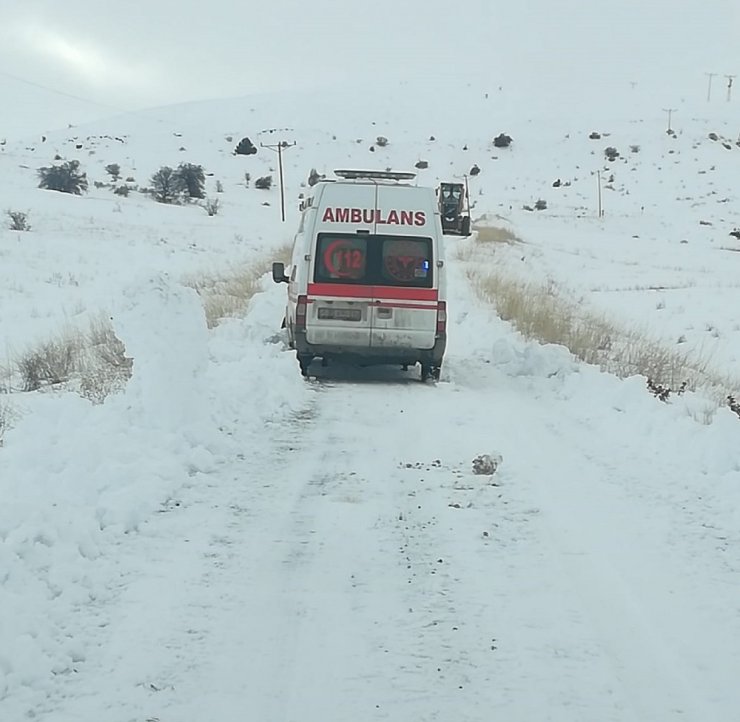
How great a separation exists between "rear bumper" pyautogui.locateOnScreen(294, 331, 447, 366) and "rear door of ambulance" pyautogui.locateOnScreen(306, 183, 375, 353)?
6 cm

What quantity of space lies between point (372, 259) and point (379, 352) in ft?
4.18

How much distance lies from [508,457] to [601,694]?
13.5 ft

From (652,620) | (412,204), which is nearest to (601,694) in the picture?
(652,620)

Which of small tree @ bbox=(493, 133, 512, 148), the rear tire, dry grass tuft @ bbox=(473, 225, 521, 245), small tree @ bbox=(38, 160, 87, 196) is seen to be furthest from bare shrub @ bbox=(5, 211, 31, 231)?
small tree @ bbox=(493, 133, 512, 148)

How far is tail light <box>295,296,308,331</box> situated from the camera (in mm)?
12445

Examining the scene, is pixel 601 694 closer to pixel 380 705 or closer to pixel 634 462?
pixel 380 705

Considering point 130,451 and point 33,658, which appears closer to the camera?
point 33,658

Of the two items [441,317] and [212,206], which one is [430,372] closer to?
[441,317]

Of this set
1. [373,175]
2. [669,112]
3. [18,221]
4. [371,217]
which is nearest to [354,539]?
[371,217]

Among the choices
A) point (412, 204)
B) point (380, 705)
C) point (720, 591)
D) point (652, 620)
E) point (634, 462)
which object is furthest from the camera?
point (412, 204)

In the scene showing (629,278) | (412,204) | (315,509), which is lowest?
(629,278)

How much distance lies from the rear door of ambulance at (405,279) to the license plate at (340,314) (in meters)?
0.22

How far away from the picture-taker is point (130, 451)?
710 cm

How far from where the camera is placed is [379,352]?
12.6m
